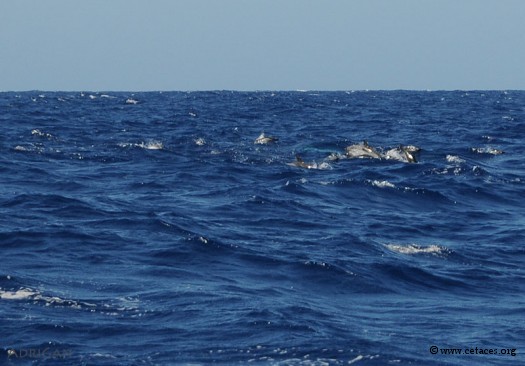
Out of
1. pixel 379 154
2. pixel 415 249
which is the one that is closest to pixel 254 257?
pixel 415 249

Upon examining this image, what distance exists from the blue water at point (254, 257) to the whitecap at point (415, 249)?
8 centimetres

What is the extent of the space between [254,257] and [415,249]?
11.7 feet

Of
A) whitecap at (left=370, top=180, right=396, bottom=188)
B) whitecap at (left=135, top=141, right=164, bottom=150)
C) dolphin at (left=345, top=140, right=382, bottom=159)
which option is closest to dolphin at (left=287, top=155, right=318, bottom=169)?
dolphin at (left=345, top=140, right=382, bottom=159)

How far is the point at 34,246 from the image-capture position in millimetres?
18016

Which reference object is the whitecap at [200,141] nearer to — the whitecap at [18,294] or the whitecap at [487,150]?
the whitecap at [487,150]

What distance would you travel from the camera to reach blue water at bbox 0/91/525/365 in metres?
12.2

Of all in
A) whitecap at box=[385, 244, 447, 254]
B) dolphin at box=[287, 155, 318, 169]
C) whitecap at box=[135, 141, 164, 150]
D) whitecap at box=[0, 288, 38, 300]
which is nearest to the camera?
whitecap at box=[0, 288, 38, 300]

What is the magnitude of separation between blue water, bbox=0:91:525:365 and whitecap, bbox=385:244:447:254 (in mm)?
80

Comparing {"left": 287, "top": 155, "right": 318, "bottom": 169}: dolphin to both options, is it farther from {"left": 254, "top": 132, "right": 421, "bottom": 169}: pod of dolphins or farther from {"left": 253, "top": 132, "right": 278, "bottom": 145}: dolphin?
{"left": 253, "top": 132, "right": 278, "bottom": 145}: dolphin

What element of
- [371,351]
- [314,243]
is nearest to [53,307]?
[371,351]

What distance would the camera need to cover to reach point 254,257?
706 inches

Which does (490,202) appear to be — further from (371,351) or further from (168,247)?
(371,351)

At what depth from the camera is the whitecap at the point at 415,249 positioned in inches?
761

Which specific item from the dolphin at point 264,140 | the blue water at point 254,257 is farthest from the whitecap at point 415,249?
the dolphin at point 264,140
